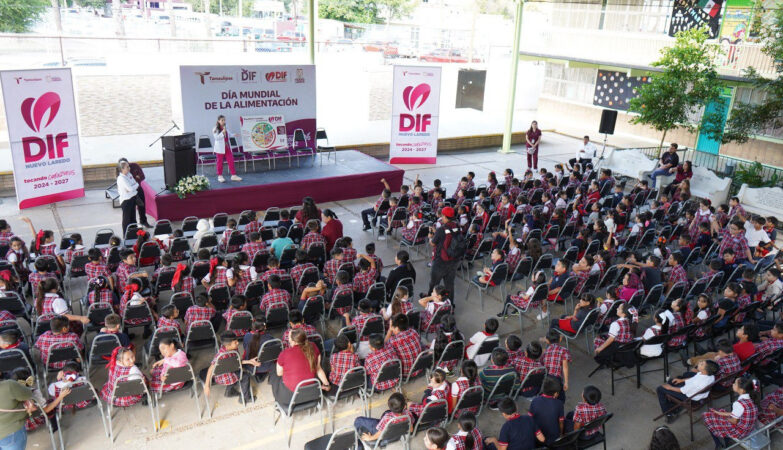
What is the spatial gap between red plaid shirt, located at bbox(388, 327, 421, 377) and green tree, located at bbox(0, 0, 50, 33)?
27.9 meters

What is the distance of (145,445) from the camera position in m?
5.84

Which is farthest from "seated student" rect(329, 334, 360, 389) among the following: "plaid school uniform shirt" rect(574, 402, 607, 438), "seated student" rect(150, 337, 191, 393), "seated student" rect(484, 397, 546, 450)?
"plaid school uniform shirt" rect(574, 402, 607, 438)

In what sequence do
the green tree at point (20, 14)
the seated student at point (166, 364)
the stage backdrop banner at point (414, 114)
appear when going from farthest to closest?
the green tree at point (20, 14), the stage backdrop banner at point (414, 114), the seated student at point (166, 364)

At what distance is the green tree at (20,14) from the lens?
26484 millimetres

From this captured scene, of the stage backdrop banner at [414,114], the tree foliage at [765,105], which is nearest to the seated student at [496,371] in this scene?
the stage backdrop banner at [414,114]

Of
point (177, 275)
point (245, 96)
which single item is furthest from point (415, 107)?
point (177, 275)

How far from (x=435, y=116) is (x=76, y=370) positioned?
1257 cm

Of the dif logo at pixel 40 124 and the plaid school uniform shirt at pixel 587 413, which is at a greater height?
the dif logo at pixel 40 124

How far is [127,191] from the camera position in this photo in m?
11.0

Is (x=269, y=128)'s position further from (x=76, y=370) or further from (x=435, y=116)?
(x=76, y=370)

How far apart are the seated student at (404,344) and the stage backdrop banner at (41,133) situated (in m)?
9.45

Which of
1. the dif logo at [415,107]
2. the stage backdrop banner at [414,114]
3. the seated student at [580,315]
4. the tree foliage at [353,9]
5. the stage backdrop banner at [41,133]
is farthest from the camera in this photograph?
the tree foliage at [353,9]

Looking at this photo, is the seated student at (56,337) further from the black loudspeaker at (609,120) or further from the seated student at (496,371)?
the black loudspeaker at (609,120)

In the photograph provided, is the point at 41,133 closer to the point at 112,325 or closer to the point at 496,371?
the point at 112,325
